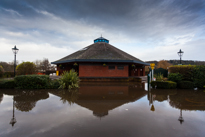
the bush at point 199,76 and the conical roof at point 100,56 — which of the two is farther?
the conical roof at point 100,56

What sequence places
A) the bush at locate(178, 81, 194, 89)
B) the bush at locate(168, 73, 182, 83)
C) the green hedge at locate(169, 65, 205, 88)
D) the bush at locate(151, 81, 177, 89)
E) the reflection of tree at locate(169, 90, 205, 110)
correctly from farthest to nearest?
1. the bush at locate(168, 73, 182, 83)
2. the green hedge at locate(169, 65, 205, 88)
3. the bush at locate(178, 81, 194, 89)
4. the bush at locate(151, 81, 177, 89)
5. the reflection of tree at locate(169, 90, 205, 110)

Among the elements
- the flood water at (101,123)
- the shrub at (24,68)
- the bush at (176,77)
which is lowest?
the flood water at (101,123)

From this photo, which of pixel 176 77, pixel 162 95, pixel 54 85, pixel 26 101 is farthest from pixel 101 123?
pixel 176 77

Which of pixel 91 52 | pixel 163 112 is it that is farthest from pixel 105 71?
pixel 163 112

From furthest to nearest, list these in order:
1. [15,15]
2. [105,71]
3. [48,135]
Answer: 1. [105,71]
2. [15,15]
3. [48,135]

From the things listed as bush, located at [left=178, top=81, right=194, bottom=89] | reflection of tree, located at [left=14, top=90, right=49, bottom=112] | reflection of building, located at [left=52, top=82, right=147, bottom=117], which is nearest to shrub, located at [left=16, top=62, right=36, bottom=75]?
reflection of tree, located at [left=14, top=90, right=49, bottom=112]

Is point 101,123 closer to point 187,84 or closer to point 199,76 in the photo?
point 187,84

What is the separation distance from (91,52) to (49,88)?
1142 cm

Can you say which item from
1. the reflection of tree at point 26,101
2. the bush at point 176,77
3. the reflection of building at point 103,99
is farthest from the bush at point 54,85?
the bush at point 176,77

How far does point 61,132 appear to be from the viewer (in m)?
3.05

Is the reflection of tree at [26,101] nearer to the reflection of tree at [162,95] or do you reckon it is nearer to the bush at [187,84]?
the reflection of tree at [162,95]

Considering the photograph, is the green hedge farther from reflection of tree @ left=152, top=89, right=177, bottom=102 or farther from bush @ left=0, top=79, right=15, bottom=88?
bush @ left=0, top=79, right=15, bottom=88

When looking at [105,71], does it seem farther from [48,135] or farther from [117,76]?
[48,135]

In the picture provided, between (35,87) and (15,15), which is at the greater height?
(15,15)
